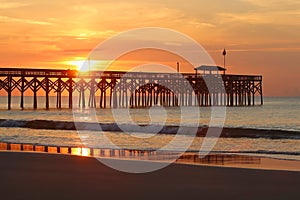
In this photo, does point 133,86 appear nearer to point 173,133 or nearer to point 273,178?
point 173,133

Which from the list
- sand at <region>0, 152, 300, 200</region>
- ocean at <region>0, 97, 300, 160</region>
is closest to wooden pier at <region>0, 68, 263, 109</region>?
ocean at <region>0, 97, 300, 160</region>

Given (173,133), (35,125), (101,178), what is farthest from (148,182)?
(35,125)

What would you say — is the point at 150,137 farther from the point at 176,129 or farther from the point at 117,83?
the point at 117,83

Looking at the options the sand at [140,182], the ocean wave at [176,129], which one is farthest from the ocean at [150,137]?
the sand at [140,182]

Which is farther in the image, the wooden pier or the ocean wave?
the wooden pier

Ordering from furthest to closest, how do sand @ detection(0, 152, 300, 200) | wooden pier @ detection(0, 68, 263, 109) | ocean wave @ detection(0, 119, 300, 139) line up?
wooden pier @ detection(0, 68, 263, 109)
ocean wave @ detection(0, 119, 300, 139)
sand @ detection(0, 152, 300, 200)

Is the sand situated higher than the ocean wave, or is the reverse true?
the ocean wave

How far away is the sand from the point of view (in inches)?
322

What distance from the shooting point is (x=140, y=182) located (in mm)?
9367

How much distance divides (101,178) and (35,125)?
2614 cm

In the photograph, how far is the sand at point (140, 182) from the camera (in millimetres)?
8172

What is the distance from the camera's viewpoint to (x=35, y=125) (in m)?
35.1

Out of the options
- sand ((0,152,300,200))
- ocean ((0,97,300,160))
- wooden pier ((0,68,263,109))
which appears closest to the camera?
sand ((0,152,300,200))

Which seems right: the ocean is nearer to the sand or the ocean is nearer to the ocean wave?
the ocean wave
